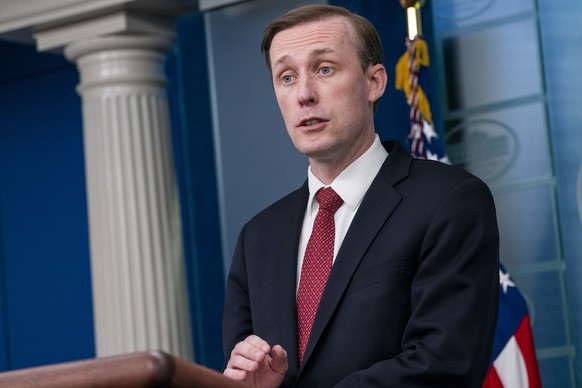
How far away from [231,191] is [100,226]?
0.57m

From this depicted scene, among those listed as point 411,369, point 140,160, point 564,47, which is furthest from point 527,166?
point 411,369

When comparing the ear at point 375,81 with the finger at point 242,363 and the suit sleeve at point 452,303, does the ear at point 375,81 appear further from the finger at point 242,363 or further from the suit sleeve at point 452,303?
the finger at point 242,363

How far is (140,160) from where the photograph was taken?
14.4ft

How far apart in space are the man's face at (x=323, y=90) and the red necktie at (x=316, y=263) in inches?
3.2

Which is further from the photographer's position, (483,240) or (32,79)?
(32,79)

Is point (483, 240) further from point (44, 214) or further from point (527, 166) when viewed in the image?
point (44, 214)

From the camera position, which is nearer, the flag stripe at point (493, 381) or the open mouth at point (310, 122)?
the open mouth at point (310, 122)

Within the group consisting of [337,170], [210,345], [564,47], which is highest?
[564,47]

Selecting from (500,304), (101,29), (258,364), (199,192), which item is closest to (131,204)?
(199,192)

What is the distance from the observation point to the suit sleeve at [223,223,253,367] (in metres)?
2.01

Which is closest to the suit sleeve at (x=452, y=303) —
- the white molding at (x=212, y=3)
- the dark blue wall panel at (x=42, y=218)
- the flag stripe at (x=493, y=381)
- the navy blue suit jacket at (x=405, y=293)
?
the navy blue suit jacket at (x=405, y=293)

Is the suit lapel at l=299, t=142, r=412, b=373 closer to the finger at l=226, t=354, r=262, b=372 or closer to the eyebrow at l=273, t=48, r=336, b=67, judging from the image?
the finger at l=226, t=354, r=262, b=372

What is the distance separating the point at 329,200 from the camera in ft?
6.45

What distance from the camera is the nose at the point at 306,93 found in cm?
191
